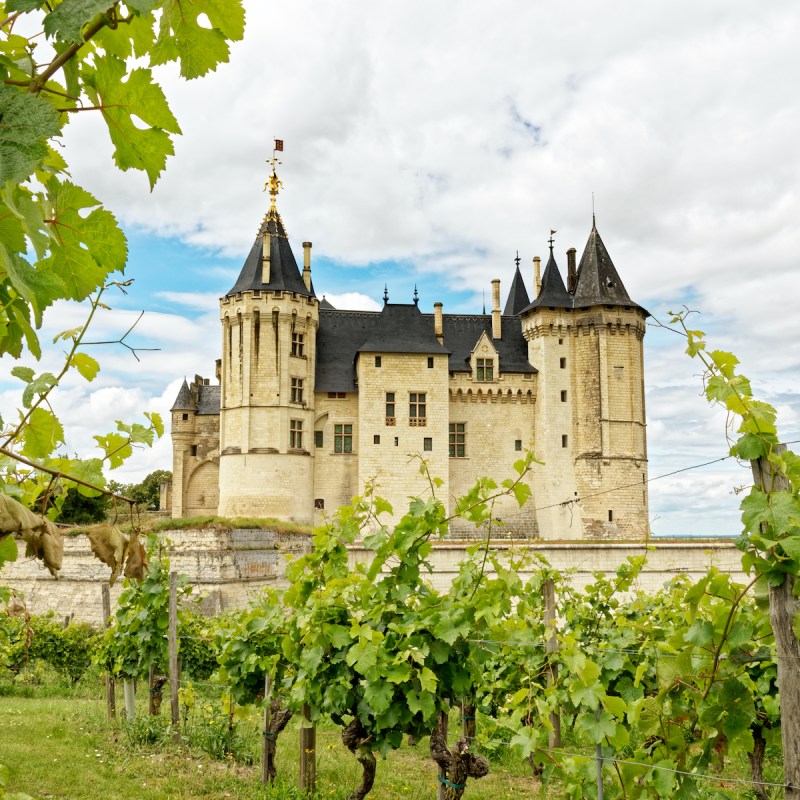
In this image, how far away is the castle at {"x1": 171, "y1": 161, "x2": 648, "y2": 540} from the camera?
32906 mm

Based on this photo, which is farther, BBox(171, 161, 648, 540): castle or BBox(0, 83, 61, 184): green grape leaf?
BBox(171, 161, 648, 540): castle

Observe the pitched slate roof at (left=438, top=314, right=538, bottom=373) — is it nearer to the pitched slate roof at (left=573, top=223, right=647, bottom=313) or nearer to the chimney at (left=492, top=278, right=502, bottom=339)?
the chimney at (left=492, top=278, right=502, bottom=339)

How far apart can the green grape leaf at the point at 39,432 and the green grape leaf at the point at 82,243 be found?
2.80 feet

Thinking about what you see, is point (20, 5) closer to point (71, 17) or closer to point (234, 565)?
point (71, 17)

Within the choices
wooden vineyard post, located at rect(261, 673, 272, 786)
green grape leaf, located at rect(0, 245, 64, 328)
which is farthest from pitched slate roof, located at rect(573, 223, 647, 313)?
green grape leaf, located at rect(0, 245, 64, 328)

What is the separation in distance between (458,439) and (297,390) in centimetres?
784

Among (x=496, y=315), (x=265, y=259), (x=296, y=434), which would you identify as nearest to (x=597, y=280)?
(x=496, y=315)

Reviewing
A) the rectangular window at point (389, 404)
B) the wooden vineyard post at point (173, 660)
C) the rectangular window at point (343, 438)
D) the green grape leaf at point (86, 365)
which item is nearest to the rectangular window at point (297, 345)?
the rectangular window at point (343, 438)

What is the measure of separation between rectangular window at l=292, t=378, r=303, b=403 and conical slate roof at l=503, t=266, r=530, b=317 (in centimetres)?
1330

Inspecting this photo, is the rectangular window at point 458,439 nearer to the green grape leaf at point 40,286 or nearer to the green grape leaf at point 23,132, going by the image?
the green grape leaf at point 40,286

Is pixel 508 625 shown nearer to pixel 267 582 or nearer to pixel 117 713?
pixel 117 713

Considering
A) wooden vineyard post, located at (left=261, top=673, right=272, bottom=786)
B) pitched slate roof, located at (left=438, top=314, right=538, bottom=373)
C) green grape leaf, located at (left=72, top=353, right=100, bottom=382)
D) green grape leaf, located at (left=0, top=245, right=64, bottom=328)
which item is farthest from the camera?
pitched slate roof, located at (left=438, top=314, right=538, bottom=373)

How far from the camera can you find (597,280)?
36.0 metres

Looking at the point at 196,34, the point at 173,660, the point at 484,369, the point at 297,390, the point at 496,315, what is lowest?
the point at 173,660
